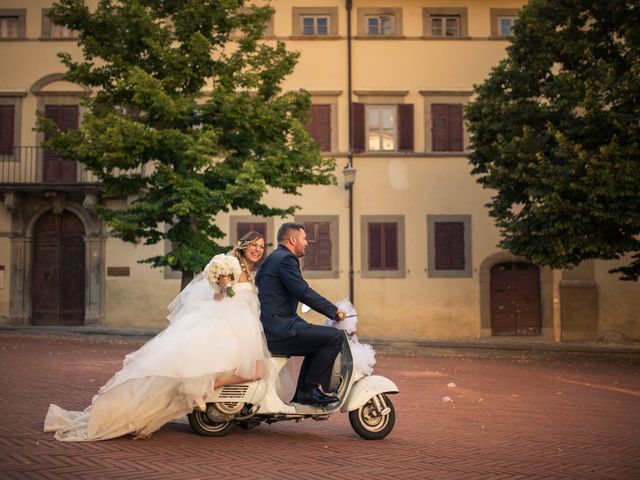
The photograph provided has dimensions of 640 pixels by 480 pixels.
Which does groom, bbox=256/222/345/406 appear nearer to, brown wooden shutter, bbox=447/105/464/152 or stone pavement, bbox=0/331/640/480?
stone pavement, bbox=0/331/640/480

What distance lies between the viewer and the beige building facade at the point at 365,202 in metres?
22.8

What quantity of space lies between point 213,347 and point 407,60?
18576 mm

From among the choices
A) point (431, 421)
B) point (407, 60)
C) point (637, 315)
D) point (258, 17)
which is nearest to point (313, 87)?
point (407, 60)

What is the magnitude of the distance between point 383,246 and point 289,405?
16.7 m

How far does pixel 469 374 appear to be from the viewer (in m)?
13.3

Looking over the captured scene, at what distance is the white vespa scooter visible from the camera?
21.2ft

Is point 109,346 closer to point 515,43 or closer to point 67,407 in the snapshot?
point 67,407

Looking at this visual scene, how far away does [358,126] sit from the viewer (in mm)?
22938

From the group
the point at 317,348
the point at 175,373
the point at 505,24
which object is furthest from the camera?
the point at 505,24

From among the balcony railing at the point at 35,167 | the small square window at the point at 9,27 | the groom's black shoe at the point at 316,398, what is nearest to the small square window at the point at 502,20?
the balcony railing at the point at 35,167

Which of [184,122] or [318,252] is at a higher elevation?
[184,122]

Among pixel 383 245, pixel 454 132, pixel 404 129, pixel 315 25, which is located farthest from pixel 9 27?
pixel 454 132

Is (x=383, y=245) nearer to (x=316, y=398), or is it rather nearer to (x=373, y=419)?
(x=373, y=419)

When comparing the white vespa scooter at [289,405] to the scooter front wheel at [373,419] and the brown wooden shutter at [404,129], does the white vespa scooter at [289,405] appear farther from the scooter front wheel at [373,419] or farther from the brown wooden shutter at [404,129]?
the brown wooden shutter at [404,129]
